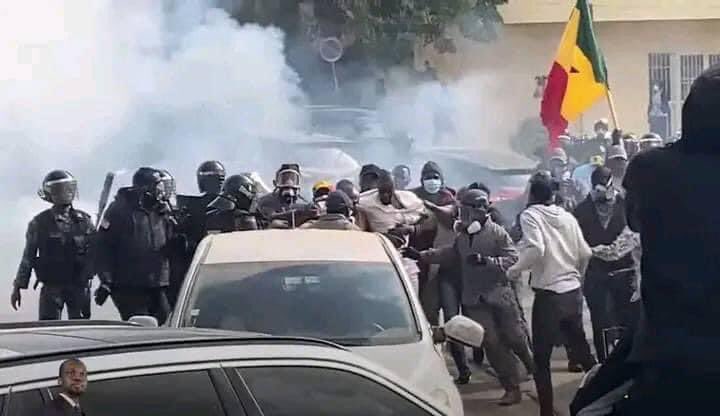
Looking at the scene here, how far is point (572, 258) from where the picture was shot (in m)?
8.55

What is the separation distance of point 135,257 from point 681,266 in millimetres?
6502

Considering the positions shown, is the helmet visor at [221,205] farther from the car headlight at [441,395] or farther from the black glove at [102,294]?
the car headlight at [441,395]

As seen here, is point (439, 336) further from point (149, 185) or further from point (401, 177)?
point (401, 177)

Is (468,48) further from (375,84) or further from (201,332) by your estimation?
(201,332)

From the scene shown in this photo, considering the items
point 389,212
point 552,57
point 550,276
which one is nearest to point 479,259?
point 550,276

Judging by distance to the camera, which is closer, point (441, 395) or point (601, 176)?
point (441, 395)

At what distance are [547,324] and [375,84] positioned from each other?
17497 mm

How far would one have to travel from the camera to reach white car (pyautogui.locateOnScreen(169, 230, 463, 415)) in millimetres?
6297

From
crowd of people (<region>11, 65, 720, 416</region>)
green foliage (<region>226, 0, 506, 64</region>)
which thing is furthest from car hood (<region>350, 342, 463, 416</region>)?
green foliage (<region>226, 0, 506, 64</region>)

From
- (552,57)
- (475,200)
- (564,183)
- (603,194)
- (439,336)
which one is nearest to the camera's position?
(439,336)

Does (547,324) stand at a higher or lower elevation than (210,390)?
lower

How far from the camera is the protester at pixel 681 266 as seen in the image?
303 cm

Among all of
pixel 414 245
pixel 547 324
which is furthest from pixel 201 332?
pixel 414 245

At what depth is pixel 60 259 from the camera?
9.55m
